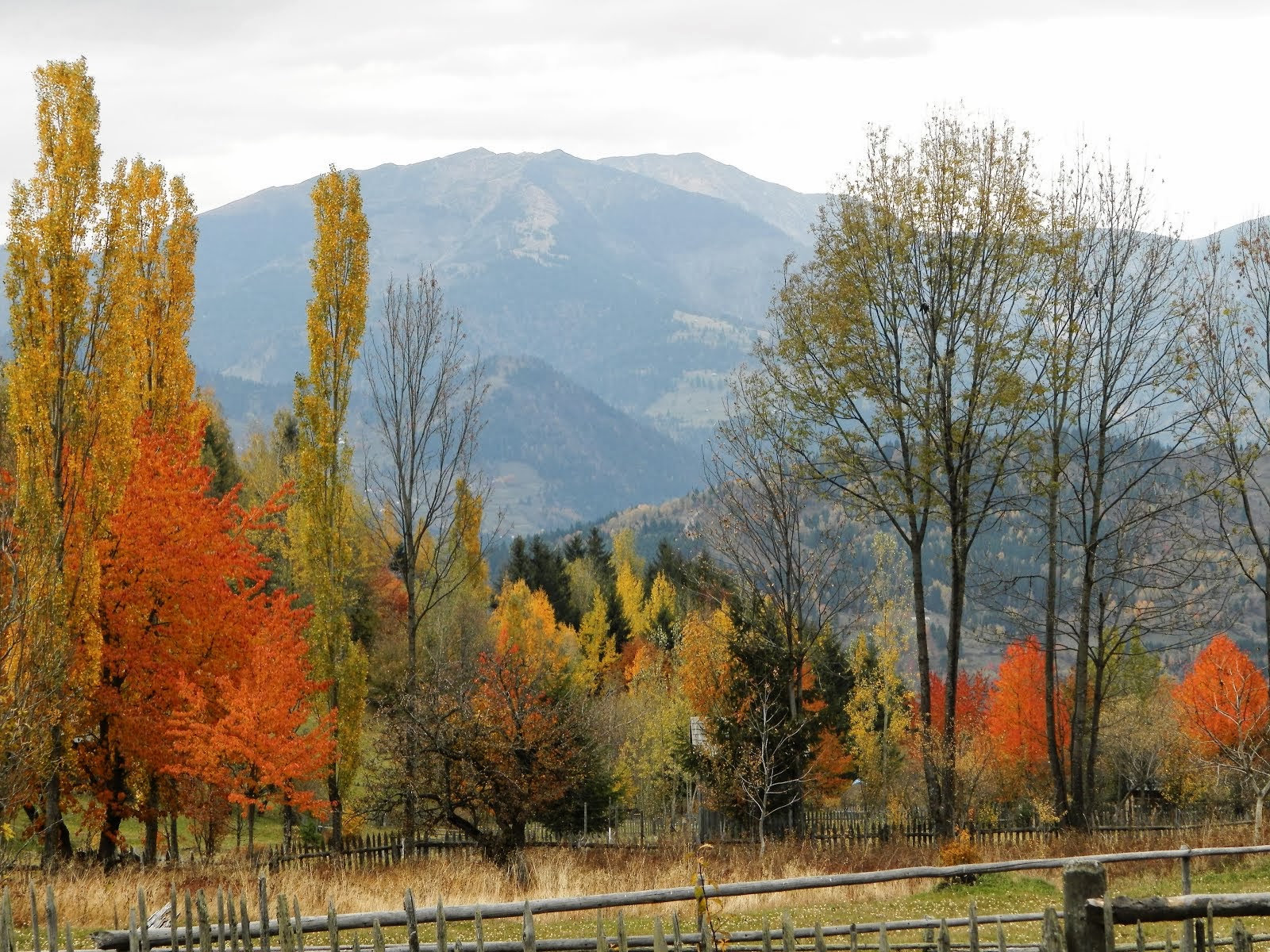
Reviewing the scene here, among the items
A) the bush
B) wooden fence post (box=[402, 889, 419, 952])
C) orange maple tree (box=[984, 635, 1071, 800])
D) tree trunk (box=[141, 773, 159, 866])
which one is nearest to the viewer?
wooden fence post (box=[402, 889, 419, 952])

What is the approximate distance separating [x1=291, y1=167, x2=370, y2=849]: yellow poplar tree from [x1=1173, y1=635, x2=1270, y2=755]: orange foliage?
967 inches

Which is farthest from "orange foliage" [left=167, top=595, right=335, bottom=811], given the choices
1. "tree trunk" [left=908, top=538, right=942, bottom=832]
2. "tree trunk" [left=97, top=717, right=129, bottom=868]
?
"tree trunk" [left=908, top=538, right=942, bottom=832]

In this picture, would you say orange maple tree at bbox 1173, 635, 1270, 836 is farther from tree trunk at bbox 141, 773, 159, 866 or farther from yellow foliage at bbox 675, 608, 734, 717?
tree trunk at bbox 141, 773, 159, 866

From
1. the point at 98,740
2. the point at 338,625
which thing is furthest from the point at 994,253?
the point at 98,740

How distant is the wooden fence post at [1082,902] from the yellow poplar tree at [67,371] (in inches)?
709

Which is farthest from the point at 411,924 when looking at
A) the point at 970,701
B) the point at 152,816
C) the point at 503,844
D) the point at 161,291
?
the point at 970,701

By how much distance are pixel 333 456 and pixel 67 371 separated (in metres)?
6.80

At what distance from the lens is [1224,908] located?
7758 millimetres

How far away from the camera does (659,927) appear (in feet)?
25.1

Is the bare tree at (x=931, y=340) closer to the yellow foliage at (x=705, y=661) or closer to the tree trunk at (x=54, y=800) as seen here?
the yellow foliage at (x=705, y=661)

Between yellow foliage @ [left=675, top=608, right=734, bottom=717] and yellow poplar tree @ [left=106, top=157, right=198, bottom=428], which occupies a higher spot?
yellow poplar tree @ [left=106, top=157, right=198, bottom=428]

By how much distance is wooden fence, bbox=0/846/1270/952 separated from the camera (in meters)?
7.40

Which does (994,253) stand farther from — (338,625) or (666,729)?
(666,729)

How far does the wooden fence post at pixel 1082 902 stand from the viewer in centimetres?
733
